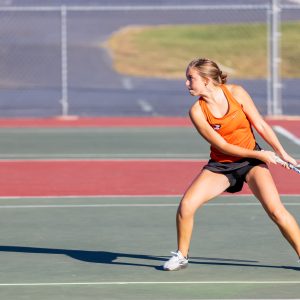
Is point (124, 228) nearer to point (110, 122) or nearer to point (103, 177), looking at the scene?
point (103, 177)

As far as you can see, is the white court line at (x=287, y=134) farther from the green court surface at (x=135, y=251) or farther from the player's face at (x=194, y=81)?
the player's face at (x=194, y=81)

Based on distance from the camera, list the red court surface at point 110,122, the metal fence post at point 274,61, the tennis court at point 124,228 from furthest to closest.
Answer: the metal fence post at point 274,61 → the red court surface at point 110,122 → the tennis court at point 124,228

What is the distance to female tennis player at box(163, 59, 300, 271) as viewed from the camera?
34.7ft

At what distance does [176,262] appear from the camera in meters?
10.9

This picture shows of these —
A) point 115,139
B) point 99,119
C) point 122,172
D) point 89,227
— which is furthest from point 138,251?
point 99,119

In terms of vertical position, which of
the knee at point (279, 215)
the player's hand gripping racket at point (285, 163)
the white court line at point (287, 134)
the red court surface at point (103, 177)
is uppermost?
the player's hand gripping racket at point (285, 163)

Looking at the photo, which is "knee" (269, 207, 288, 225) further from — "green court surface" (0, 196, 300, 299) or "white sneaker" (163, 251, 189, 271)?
"white sneaker" (163, 251, 189, 271)

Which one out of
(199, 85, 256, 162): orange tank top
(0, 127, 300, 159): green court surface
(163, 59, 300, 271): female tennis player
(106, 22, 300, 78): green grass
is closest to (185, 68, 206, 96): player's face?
(163, 59, 300, 271): female tennis player

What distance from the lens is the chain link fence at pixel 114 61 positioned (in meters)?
29.5

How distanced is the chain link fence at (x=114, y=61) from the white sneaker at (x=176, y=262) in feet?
48.2

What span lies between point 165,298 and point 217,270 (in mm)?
1260

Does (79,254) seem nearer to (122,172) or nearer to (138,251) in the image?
(138,251)

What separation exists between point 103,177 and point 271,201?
23.2 feet

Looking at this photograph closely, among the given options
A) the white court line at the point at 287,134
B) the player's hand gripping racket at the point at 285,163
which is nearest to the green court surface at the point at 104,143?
the white court line at the point at 287,134
